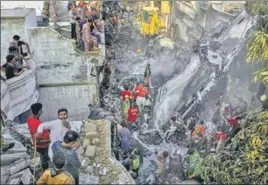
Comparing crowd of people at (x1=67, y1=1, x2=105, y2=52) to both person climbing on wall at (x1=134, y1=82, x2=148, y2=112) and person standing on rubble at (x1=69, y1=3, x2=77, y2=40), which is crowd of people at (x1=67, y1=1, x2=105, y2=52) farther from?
person climbing on wall at (x1=134, y1=82, x2=148, y2=112)

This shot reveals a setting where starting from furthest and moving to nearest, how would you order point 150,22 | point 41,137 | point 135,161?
point 150,22 → point 135,161 → point 41,137

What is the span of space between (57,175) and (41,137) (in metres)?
0.52

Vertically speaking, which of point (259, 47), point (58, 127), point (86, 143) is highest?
point (259, 47)

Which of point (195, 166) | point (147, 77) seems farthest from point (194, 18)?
point (195, 166)

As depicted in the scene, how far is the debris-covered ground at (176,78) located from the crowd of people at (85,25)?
91 centimetres

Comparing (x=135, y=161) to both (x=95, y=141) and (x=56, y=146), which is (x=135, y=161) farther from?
(x=56, y=146)

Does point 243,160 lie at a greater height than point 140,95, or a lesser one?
lesser

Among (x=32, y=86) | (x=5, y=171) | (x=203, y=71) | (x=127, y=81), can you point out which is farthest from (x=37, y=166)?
(x=203, y=71)

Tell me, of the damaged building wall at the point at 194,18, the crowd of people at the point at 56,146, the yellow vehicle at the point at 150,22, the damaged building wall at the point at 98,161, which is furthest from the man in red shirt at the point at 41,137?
the damaged building wall at the point at 194,18

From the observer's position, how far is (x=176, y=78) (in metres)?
8.38

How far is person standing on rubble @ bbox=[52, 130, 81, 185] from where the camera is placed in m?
5.04

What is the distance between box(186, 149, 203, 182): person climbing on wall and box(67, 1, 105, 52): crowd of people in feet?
6.79

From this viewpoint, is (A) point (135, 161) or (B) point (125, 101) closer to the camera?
(A) point (135, 161)

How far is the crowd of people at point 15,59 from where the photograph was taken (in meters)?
4.82
